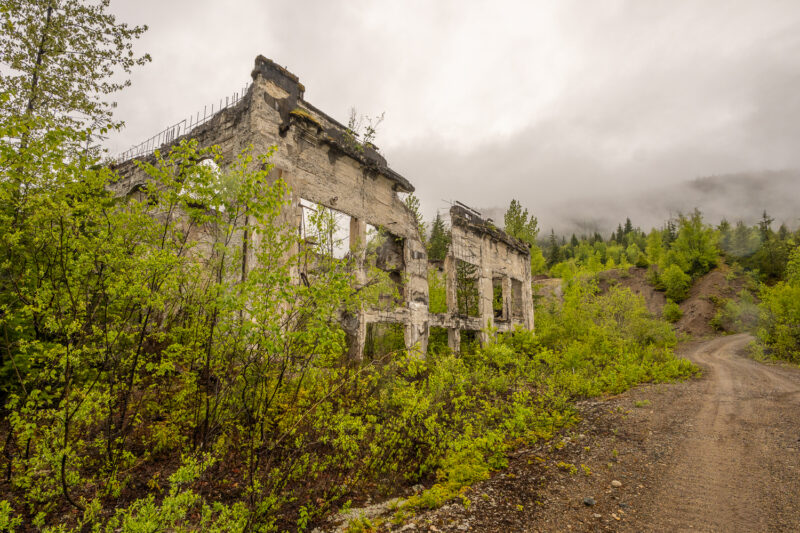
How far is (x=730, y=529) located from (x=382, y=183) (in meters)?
10.4

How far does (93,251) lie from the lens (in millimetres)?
3578

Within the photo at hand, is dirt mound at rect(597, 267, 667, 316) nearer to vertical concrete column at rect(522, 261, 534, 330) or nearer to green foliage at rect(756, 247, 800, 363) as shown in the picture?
green foliage at rect(756, 247, 800, 363)

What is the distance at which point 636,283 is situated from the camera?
152 feet

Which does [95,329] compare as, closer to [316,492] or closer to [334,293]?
[334,293]

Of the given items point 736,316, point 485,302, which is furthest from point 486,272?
point 736,316

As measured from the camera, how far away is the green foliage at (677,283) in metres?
39.8

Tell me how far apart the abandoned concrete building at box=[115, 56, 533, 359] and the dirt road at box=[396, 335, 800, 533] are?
2.34 meters

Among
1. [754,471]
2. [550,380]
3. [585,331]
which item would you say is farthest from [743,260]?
[754,471]

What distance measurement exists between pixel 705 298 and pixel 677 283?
3.47m

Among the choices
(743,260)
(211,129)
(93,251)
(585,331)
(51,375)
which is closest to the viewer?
(51,375)

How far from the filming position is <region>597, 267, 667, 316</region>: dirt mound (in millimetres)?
41469

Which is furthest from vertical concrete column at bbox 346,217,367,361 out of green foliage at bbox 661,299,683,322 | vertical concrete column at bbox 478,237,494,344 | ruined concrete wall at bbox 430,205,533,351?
green foliage at bbox 661,299,683,322

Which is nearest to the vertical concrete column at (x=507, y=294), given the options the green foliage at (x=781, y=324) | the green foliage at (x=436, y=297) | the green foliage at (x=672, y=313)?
the green foliage at (x=436, y=297)

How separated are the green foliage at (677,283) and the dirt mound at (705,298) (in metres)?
0.64
